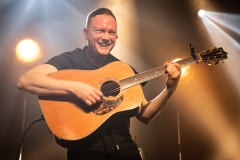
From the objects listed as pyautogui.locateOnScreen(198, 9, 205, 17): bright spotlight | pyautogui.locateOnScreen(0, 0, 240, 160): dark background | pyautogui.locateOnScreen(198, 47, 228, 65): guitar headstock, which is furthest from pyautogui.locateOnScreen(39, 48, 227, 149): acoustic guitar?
pyautogui.locateOnScreen(198, 9, 205, 17): bright spotlight

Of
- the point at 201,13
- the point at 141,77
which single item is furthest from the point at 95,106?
the point at 201,13

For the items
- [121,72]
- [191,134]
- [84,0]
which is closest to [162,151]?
[191,134]

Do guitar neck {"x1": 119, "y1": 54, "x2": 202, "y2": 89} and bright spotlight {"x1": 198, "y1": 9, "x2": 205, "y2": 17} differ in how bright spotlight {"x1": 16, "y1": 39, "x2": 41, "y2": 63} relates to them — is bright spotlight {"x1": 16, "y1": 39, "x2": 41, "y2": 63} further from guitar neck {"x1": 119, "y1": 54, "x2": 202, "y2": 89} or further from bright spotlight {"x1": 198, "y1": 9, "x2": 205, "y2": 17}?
bright spotlight {"x1": 198, "y1": 9, "x2": 205, "y2": 17}

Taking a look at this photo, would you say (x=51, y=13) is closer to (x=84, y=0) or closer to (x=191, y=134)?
(x=84, y=0)

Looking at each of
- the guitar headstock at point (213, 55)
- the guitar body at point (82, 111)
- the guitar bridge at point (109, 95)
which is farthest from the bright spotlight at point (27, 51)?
the guitar headstock at point (213, 55)

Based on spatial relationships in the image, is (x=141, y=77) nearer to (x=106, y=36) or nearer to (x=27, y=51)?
(x=106, y=36)

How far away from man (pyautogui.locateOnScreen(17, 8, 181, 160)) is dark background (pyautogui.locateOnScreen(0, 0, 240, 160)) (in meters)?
1.50

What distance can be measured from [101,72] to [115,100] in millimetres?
289

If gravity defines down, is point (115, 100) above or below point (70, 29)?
below

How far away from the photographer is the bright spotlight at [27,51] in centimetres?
349

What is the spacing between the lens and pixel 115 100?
6.09 ft

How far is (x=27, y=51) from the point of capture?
3490 mm

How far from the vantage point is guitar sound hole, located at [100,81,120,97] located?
1.91 metres

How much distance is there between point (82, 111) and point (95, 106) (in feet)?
0.32
